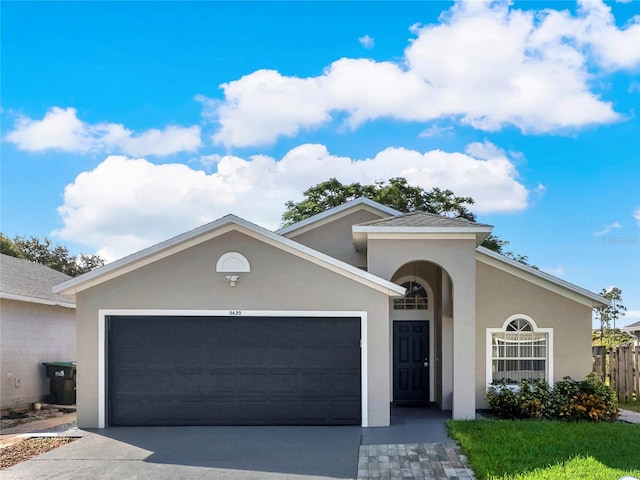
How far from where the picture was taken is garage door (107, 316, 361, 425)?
11.5m

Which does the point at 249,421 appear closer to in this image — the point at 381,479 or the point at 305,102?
the point at 381,479

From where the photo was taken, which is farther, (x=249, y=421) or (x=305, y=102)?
(x=305, y=102)

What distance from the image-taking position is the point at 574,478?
7566 millimetres

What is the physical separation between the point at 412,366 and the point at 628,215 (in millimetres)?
8957

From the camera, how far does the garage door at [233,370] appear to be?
11.5 metres

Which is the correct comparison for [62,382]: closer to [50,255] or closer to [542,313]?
[542,313]

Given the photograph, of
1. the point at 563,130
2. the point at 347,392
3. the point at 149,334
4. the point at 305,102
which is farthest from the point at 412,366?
the point at 563,130

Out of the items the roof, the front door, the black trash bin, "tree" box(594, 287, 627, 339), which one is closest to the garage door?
the roof

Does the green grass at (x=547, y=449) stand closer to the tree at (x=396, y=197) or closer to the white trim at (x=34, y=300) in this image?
the white trim at (x=34, y=300)

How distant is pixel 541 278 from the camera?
547 inches

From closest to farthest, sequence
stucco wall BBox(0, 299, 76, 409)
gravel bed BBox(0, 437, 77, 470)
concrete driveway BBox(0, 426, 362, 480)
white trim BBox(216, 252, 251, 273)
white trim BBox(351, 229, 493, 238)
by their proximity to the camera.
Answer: concrete driveway BBox(0, 426, 362, 480), gravel bed BBox(0, 437, 77, 470), white trim BBox(216, 252, 251, 273), white trim BBox(351, 229, 493, 238), stucco wall BBox(0, 299, 76, 409)

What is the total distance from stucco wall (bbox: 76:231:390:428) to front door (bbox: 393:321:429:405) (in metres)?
3.36

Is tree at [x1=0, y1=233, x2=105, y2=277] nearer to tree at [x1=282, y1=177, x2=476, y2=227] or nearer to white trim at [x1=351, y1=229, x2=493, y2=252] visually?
tree at [x1=282, y1=177, x2=476, y2=227]

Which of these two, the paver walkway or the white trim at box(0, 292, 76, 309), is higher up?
the white trim at box(0, 292, 76, 309)
